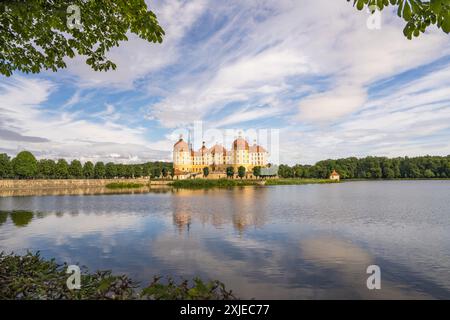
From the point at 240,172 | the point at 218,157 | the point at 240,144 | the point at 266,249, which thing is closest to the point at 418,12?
the point at 266,249

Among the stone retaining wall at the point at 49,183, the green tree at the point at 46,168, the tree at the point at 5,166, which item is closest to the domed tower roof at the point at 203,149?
the stone retaining wall at the point at 49,183

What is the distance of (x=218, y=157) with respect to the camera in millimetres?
149375

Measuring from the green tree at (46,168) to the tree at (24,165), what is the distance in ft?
12.7

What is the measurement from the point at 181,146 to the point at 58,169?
51160mm

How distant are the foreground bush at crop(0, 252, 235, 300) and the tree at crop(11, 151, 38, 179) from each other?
10956cm

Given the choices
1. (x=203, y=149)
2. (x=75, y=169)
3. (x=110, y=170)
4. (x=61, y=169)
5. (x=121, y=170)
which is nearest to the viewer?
(x=61, y=169)

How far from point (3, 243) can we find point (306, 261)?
1541 cm

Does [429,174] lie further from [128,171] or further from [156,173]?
[128,171]

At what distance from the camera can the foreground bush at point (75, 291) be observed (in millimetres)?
5660

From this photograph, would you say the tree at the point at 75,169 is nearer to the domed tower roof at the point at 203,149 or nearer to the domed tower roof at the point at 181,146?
the domed tower roof at the point at 181,146

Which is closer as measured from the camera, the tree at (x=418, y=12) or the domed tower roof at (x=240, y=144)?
the tree at (x=418, y=12)

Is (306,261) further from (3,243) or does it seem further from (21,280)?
(3,243)

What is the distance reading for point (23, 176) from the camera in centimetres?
10544
